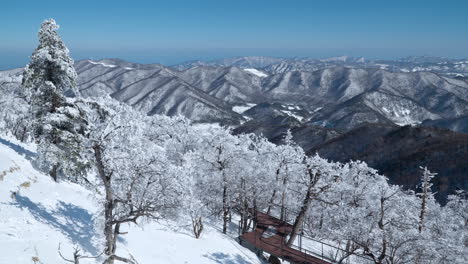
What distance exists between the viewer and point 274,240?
30.1 meters

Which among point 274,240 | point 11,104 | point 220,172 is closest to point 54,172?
point 11,104

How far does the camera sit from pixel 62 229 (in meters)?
17.3

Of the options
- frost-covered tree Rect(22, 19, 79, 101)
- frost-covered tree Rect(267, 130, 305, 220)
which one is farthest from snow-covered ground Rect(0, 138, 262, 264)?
frost-covered tree Rect(267, 130, 305, 220)

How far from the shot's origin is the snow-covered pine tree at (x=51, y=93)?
822 inches

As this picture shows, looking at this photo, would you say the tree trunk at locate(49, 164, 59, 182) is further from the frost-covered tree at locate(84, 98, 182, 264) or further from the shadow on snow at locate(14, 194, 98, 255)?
the frost-covered tree at locate(84, 98, 182, 264)

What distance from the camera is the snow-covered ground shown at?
559 inches

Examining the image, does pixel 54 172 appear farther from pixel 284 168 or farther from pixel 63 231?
pixel 284 168

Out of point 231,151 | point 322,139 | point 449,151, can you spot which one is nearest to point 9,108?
Result: point 231,151

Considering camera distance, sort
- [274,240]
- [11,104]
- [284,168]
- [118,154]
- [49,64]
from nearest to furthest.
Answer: [118,154], [49,64], [274,240], [11,104], [284,168]

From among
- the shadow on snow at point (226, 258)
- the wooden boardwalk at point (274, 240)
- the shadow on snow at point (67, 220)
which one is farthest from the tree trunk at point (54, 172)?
the wooden boardwalk at point (274, 240)

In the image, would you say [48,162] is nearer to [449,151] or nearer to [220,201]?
[220,201]

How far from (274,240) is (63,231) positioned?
19.2 m

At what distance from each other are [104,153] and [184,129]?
42.8 metres

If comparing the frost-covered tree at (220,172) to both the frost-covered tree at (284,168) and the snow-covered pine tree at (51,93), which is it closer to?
the frost-covered tree at (284,168)
